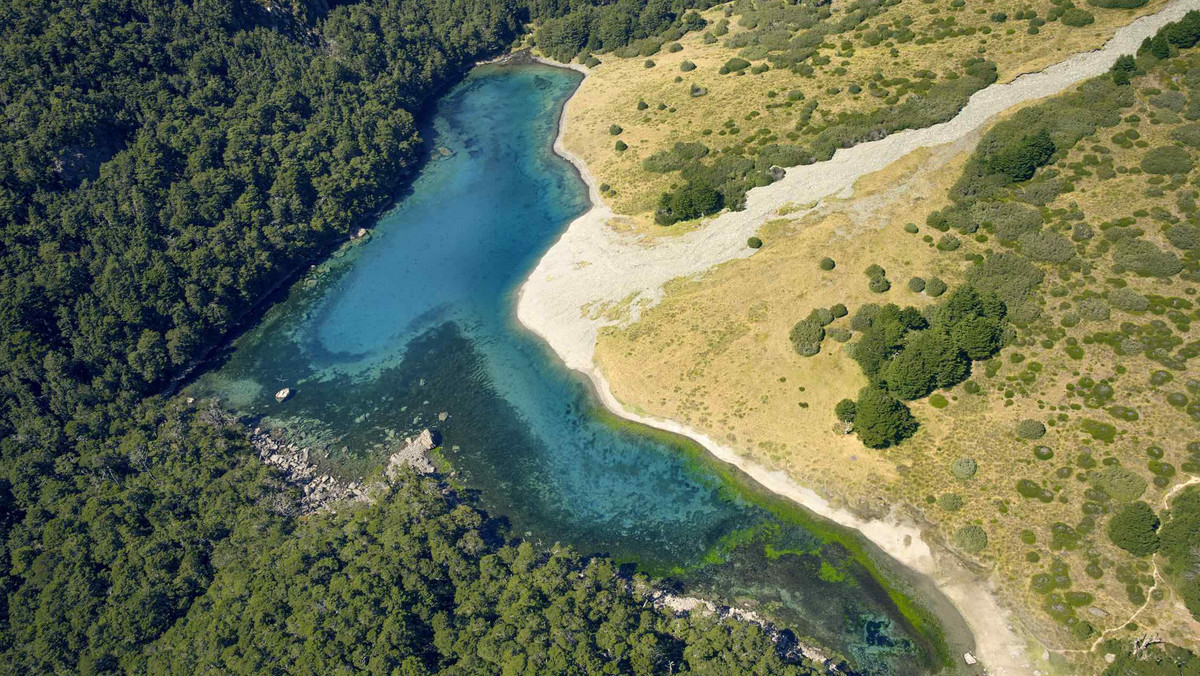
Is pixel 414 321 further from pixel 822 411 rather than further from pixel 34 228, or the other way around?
pixel 822 411

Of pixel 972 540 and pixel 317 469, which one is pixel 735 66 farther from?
pixel 317 469

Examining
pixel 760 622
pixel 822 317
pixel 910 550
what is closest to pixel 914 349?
pixel 822 317

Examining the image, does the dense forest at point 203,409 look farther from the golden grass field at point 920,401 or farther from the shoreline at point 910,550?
the golden grass field at point 920,401

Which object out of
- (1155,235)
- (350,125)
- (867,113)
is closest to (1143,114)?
(1155,235)

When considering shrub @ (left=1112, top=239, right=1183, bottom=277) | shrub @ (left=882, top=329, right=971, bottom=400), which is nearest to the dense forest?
shrub @ (left=882, top=329, right=971, bottom=400)

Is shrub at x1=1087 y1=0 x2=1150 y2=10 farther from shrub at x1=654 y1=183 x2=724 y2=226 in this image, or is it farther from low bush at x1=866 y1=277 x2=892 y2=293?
shrub at x1=654 y1=183 x2=724 y2=226
